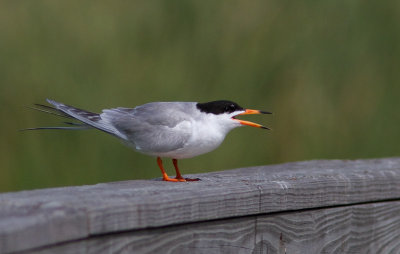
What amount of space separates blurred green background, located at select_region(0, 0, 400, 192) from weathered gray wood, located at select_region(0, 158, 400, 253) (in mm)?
1039

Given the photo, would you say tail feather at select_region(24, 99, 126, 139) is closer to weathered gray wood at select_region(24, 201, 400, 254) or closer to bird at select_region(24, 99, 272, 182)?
bird at select_region(24, 99, 272, 182)

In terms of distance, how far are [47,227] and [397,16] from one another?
3.76m

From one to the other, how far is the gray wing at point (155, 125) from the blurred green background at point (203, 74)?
0.64 meters

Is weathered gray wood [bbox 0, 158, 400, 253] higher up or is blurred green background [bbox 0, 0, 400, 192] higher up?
blurred green background [bbox 0, 0, 400, 192]

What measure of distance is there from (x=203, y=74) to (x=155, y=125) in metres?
1.07

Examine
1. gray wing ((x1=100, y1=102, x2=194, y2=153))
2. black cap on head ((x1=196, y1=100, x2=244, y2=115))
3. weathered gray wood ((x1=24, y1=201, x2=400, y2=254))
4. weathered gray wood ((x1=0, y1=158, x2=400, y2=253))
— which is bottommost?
weathered gray wood ((x1=24, y1=201, x2=400, y2=254))

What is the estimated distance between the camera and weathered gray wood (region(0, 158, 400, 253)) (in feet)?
5.83


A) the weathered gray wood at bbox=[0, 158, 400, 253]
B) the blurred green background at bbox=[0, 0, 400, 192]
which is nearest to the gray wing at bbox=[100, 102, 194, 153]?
the weathered gray wood at bbox=[0, 158, 400, 253]

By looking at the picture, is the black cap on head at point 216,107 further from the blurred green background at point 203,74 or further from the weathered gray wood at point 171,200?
the blurred green background at point 203,74

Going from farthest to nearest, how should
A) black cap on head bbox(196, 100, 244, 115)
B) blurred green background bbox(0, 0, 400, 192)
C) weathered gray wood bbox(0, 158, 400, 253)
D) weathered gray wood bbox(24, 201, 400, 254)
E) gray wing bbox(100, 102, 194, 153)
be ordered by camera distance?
blurred green background bbox(0, 0, 400, 192), black cap on head bbox(196, 100, 244, 115), gray wing bbox(100, 102, 194, 153), weathered gray wood bbox(24, 201, 400, 254), weathered gray wood bbox(0, 158, 400, 253)

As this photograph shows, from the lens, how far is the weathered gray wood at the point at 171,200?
1.78 meters

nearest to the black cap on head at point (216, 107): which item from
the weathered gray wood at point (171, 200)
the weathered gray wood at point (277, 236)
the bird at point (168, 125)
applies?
the bird at point (168, 125)

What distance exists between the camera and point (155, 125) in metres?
3.21

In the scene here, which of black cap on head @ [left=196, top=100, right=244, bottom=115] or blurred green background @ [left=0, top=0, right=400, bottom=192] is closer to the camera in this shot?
black cap on head @ [left=196, top=100, right=244, bottom=115]
